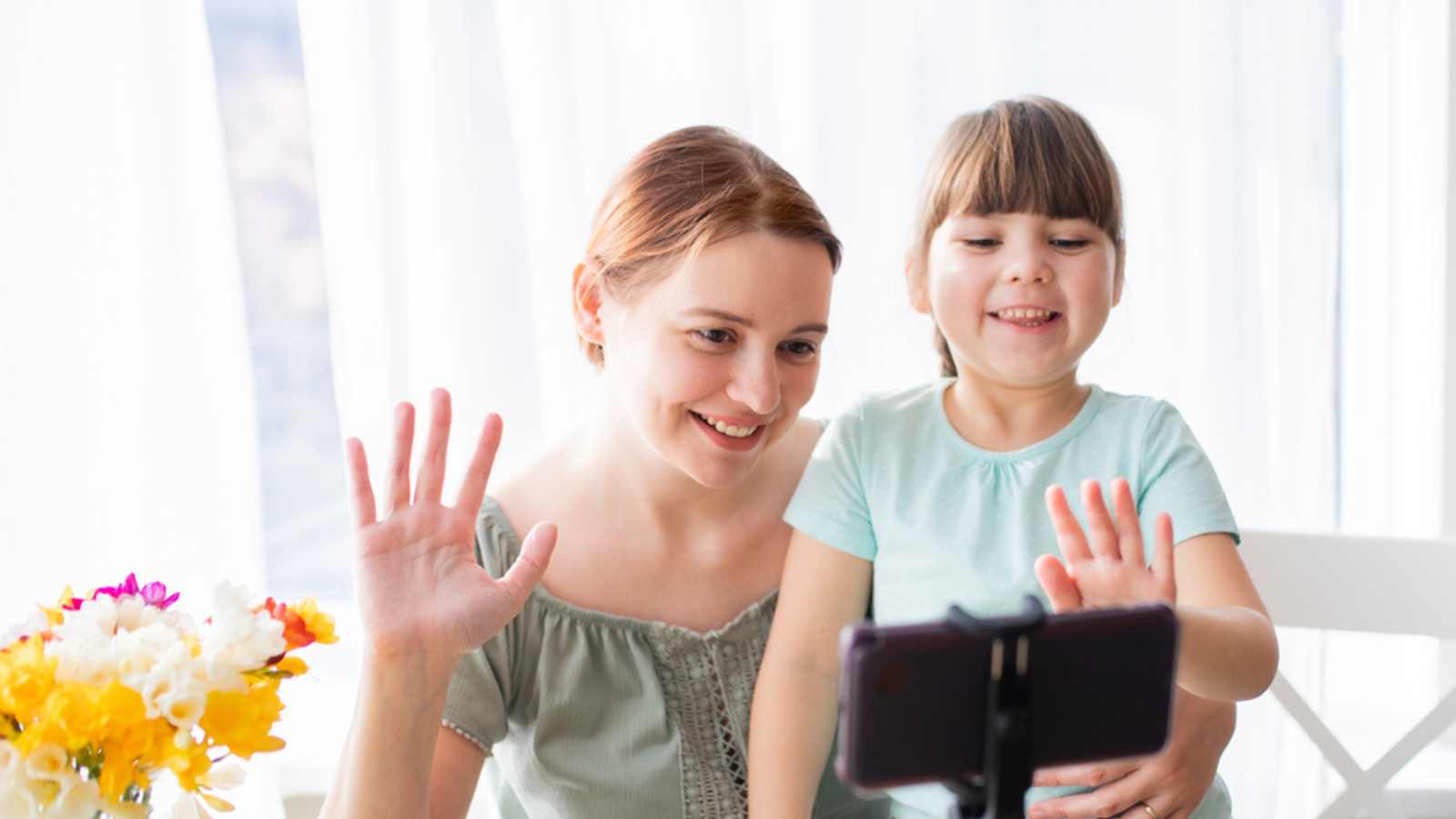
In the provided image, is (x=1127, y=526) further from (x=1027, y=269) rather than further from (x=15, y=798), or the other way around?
(x=15, y=798)

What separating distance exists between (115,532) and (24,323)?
0.32 meters

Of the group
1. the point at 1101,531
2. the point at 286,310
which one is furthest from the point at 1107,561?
the point at 286,310

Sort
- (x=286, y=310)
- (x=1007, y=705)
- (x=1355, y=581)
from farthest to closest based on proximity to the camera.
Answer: (x=286, y=310), (x=1355, y=581), (x=1007, y=705)

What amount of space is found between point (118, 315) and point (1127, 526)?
153 cm

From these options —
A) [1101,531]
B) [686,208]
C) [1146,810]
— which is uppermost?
[686,208]

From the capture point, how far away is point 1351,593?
150 centimetres

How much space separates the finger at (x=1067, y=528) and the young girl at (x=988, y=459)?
0.30m

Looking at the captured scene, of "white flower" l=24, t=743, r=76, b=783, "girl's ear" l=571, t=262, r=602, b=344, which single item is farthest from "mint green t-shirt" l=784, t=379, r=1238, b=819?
"white flower" l=24, t=743, r=76, b=783

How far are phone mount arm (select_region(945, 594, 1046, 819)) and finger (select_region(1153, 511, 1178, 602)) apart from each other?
0.84 feet

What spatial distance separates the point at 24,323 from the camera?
191cm

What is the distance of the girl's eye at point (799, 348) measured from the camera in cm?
128

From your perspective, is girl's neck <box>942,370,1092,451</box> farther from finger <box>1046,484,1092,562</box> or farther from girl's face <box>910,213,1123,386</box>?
finger <box>1046,484,1092,562</box>

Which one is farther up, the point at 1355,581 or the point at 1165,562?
the point at 1165,562

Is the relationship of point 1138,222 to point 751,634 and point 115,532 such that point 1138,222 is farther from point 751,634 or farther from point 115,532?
point 115,532
